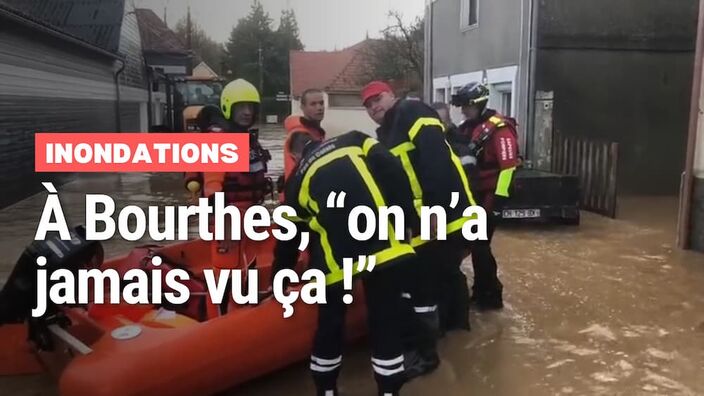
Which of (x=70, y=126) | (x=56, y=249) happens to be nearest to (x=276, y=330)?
(x=56, y=249)

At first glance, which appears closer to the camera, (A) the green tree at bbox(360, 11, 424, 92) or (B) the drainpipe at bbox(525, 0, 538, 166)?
(B) the drainpipe at bbox(525, 0, 538, 166)

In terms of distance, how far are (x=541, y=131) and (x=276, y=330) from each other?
878 centimetres

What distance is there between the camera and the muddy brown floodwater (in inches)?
164

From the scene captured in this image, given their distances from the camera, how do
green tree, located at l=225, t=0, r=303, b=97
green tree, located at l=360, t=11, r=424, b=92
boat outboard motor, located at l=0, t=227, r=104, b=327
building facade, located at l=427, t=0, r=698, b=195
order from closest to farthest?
boat outboard motor, located at l=0, t=227, r=104, b=327, building facade, located at l=427, t=0, r=698, b=195, green tree, located at l=360, t=11, r=424, b=92, green tree, located at l=225, t=0, r=303, b=97

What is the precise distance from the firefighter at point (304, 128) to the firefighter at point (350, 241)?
3.87ft

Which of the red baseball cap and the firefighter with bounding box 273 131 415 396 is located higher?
the red baseball cap

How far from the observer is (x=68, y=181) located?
15203 millimetres

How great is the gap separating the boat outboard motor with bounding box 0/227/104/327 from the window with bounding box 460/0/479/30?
1191cm

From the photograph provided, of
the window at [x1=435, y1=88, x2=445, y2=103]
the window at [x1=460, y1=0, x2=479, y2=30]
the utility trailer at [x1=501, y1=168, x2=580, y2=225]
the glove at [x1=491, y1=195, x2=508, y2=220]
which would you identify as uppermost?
the window at [x1=460, y1=0, x2=479, y2=30]

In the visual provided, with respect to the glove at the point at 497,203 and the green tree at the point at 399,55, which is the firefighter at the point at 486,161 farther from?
the green tree at the point at 399,55

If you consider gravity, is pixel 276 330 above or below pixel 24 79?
below

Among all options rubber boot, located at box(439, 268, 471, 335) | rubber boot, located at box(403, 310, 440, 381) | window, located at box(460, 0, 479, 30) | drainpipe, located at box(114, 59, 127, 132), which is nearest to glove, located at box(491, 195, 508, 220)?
rubber boot, located at box(439, 268, 471, 335)

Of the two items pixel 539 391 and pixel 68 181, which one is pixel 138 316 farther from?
pixel 68 181

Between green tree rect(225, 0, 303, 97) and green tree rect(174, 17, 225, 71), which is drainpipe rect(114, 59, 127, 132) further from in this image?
green tree rect(174, 17, 225, 71)
